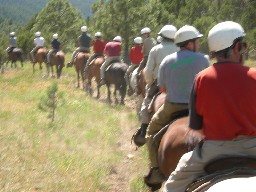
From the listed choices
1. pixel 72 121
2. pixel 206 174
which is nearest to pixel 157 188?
pixel 206 174

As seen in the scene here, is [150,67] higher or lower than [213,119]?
lower

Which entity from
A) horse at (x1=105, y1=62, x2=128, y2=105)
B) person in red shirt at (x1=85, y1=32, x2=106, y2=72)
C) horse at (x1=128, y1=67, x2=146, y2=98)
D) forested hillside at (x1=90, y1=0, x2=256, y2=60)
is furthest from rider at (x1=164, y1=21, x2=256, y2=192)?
forested hillside at (x1=90, y1=0, x2=256, y2=60)

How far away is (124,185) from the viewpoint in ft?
26.4

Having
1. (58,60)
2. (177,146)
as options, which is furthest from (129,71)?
(177,146)

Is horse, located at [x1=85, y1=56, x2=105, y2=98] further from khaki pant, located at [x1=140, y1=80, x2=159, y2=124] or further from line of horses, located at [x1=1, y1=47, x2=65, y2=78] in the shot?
khaki pant, located at [x1=140, y1=80, x2=159, y2=124]

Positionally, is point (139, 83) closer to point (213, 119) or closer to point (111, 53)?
point (111, 53)

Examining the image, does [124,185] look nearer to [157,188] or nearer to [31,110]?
[157,188]

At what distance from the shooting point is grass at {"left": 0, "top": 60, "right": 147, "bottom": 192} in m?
7.52

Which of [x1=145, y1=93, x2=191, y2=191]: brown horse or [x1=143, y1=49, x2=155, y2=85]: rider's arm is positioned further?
[x1=143, y1=49, x2=155, y2=85]: rider's arm

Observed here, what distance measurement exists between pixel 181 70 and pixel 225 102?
2115 millimetres

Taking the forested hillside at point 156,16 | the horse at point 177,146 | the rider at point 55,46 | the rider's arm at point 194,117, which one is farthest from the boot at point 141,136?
the forested hillside at point 156,16

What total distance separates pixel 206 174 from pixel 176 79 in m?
2.09

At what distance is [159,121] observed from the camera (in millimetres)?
6602

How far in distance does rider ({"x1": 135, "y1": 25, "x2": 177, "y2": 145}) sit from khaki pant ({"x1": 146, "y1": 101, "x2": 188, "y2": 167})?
4.78 feet
